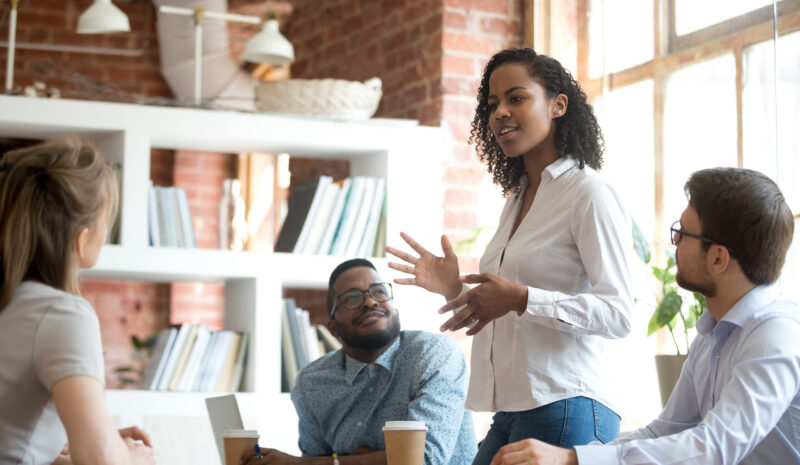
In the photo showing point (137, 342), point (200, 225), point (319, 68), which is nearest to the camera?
point (319, 68)

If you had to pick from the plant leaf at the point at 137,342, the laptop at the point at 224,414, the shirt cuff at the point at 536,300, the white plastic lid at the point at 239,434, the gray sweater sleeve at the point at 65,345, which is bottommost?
the plant leaf at the point at 137,342

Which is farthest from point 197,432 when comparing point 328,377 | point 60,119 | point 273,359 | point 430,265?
point 430,265

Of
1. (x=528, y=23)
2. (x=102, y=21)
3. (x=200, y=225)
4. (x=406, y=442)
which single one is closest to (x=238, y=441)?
(x=406, y=442)

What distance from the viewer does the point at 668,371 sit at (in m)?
2.71

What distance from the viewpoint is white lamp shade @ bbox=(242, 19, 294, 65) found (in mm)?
3793

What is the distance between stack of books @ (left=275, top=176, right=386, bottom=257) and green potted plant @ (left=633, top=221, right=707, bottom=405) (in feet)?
3.39

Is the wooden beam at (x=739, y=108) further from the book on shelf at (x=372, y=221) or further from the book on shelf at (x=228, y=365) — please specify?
the book on shelf at (x=228, y=365)


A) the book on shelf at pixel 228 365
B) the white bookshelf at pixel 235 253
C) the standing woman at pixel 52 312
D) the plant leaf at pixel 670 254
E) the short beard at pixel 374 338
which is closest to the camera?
the standing woman at pixel 52 312

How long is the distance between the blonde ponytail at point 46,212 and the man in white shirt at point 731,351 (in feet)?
2.38

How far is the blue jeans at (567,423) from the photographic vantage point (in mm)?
1839

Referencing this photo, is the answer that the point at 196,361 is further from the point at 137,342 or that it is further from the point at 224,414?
the point at 137,342

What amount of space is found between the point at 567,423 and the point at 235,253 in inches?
72.6

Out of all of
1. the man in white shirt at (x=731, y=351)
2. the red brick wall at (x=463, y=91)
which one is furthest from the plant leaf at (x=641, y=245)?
the man in white shirt at (x=731, y=351)

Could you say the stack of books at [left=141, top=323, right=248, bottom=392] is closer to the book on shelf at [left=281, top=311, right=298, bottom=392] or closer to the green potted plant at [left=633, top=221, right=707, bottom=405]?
the book on shelf at [left=281, top=311, right=298, bottom=392]
